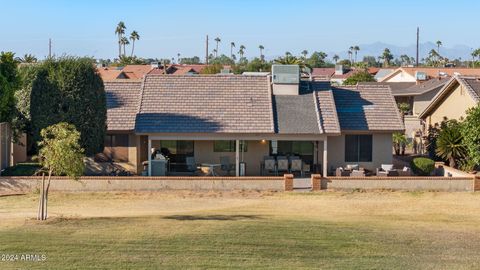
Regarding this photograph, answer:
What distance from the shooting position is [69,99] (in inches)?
1156

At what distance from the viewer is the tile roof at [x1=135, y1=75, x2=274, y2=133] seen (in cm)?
3128

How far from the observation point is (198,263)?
49.0ft

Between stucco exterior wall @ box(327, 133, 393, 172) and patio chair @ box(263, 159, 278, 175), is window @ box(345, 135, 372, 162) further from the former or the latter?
patio chair @ box(263, 159, 278, 175)

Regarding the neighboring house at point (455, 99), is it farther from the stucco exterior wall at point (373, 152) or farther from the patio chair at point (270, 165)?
the patio chair at point (270, 165)

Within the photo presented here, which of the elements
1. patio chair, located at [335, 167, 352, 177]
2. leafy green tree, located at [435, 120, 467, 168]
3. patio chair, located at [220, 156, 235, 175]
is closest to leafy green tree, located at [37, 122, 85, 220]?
patio chair, located at [220, 156, 235, 175]

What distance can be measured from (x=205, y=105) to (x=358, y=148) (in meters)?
8.33

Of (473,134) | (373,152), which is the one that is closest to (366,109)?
(373,152)

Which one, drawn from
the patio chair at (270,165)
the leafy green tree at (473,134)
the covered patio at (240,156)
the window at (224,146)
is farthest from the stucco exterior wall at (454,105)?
the window at (224,146)

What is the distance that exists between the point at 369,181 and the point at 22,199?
15.2m

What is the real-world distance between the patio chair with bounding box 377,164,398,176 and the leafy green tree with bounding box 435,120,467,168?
3.27 m

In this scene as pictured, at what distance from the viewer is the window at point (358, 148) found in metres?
33.1

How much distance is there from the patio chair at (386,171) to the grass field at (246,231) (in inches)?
143

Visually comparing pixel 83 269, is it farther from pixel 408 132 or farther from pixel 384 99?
pixel 408 132

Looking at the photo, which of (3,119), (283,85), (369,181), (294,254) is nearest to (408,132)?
(283,85)
